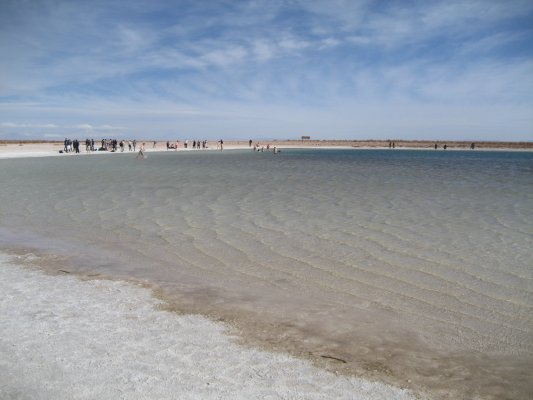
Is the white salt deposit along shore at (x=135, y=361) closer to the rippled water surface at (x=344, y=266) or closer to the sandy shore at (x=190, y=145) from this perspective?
the rippled water surface at (x=344, y=266)

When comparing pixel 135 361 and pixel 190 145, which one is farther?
pixel 190 145

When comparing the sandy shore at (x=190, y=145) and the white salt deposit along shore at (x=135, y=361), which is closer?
the white salt deposit along shore at (x=135, y=361)

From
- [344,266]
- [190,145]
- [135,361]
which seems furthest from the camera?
[190,145]

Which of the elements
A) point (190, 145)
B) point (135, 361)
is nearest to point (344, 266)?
point (135, 361)

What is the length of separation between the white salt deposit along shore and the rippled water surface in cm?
37

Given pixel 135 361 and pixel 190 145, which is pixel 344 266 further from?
pixel 190 145

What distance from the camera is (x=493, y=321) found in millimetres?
4543

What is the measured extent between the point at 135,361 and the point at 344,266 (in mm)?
3646

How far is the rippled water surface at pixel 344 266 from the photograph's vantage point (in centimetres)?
386

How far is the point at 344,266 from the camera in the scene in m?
6.41

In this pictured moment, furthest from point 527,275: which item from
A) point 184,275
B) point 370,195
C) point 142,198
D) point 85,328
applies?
point 142,198

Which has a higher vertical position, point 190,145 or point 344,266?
point 190,145

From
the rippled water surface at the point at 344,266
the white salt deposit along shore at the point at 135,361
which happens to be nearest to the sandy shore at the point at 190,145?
the rippled water surface at the point at 344,266

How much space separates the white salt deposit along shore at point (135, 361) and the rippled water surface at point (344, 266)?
14.4 inches
